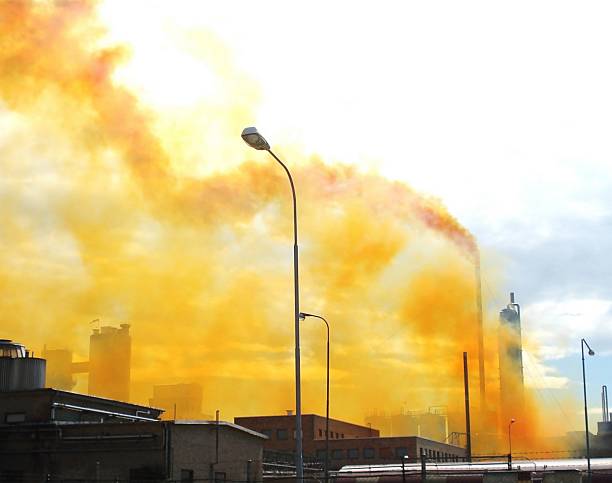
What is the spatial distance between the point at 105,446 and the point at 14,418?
836 cm

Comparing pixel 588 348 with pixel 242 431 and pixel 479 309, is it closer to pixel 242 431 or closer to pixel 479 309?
pixel 242 431

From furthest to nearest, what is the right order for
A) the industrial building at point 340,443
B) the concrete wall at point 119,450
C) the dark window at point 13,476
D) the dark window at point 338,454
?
the dark window at point 338,454
the industrial building at point 340,443
the dark window at point 13,476
the concrete wall at point 119,450

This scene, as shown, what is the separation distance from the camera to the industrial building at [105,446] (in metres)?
43.6

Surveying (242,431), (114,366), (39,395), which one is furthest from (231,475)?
(114,366)

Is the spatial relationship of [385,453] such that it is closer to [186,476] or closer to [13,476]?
[186,476]

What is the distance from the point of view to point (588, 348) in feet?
215

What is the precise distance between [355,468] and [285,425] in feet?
199

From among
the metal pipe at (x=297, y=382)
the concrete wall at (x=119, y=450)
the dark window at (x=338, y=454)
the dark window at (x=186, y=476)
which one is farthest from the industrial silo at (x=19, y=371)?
the dark window at (x=338, y=454)

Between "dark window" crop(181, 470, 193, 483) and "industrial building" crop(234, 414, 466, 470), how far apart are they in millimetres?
68760

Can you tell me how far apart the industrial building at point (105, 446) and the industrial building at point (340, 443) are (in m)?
64.8

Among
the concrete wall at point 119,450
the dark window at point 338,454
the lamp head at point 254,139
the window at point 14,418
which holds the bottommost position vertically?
the dark window at point 338,454

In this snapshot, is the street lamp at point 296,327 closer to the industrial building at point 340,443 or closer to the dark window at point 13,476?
the dark window at point 13,476

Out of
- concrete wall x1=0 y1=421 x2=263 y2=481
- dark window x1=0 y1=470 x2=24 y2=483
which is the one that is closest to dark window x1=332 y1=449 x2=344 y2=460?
concrete wall x1=0 y1=421 x2=263 y2=481

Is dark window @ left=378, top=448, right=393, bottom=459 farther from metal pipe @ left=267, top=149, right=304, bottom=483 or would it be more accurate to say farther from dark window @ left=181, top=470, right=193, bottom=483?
metal pipe @ left=267, top=149, right=304, bottom=483
